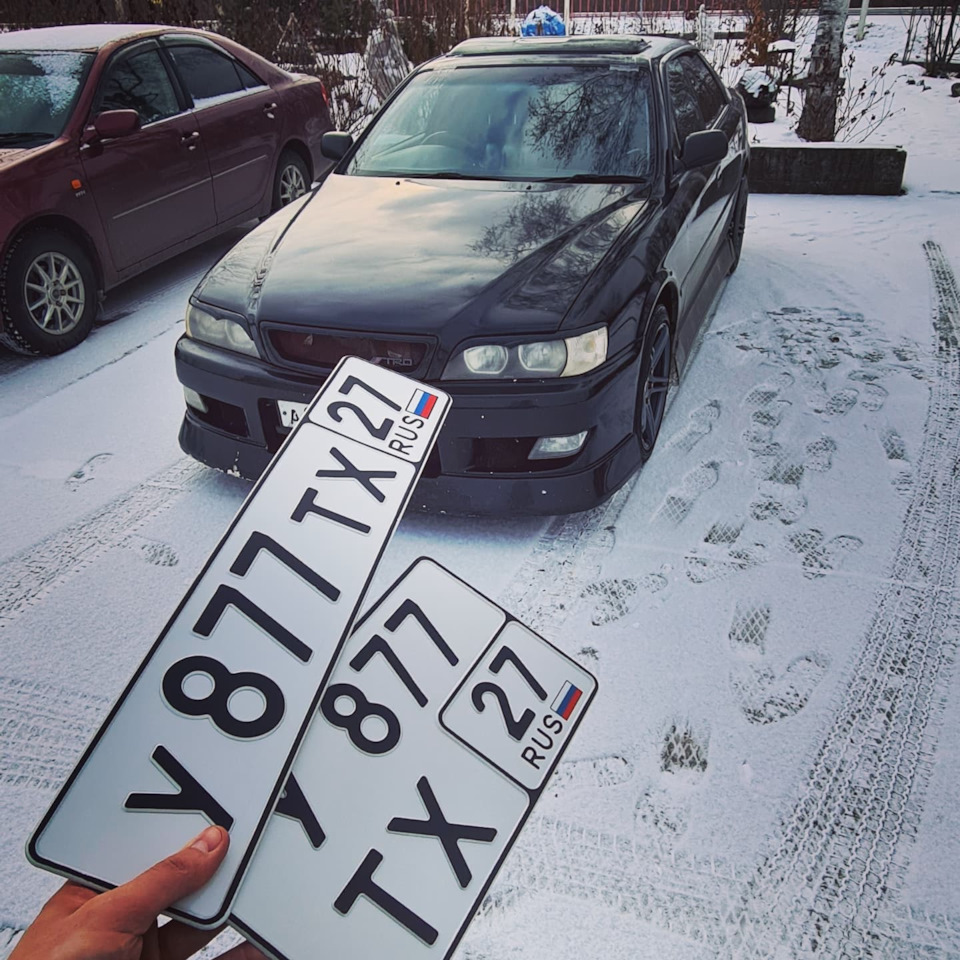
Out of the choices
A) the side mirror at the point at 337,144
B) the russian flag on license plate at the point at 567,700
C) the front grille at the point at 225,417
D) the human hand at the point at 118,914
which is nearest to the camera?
the human hand at the point at 118,914

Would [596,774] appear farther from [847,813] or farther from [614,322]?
[614,322]

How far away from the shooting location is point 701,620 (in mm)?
2494

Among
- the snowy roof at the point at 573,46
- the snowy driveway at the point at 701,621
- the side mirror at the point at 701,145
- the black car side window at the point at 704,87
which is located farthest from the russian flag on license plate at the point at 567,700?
the black car side window at the point at 704,87

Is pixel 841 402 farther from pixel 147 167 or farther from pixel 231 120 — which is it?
pixel 231 120

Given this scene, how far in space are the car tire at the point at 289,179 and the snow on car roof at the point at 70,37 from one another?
1171mm

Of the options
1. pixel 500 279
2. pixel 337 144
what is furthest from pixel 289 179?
pixel 500 279

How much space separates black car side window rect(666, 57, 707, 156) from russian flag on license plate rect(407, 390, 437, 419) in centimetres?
290

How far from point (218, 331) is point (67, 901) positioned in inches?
95.3

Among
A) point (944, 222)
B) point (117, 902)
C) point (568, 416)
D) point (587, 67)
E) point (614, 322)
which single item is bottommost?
point (944, 222)

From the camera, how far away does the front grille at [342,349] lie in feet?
8.77

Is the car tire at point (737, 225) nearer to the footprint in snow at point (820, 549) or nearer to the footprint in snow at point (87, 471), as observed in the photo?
the footprint in snow at point (820, 549)

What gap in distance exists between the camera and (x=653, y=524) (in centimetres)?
296

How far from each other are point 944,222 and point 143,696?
693 cm

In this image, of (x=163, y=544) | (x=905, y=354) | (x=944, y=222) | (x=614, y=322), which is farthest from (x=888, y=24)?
(x=163, y=544)
